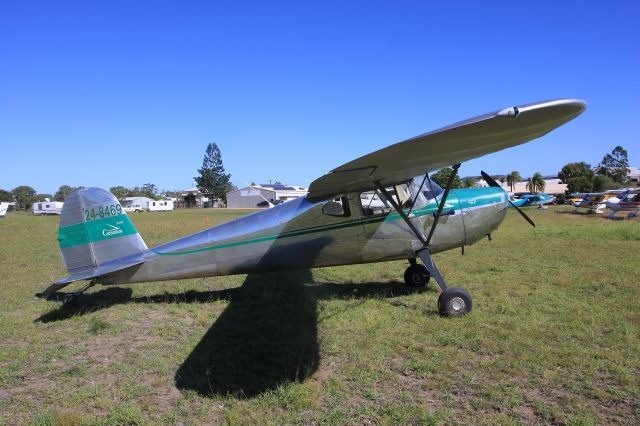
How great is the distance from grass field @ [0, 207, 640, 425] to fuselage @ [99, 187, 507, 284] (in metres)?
0.75

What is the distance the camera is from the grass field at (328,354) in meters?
3.59

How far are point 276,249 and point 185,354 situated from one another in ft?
7.52

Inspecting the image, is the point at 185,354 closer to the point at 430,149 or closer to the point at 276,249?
the point at 276,249

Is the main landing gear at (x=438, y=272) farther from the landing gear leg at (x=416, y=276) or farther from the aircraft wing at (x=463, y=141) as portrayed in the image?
the landing gear leg at (x=416, y=276)

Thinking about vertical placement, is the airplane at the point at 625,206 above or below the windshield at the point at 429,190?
below

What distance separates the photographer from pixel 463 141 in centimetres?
383

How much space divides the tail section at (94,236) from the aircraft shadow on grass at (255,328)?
0.89 m

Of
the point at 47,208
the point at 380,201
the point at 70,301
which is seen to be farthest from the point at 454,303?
the point at 47,208

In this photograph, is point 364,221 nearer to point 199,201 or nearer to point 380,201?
point 380,201

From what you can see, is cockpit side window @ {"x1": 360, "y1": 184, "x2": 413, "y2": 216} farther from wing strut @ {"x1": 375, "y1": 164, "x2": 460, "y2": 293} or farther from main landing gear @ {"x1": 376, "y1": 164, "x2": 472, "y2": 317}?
wing strut @ {"x1": 375, "y1": 164, "x2": 460, "y2": 293}

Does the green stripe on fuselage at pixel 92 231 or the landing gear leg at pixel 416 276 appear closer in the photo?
the green stripe on fuselage at pixel 92 231

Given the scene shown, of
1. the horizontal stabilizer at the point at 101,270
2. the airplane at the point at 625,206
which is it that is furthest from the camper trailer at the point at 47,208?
the airplane at the point at 625,206

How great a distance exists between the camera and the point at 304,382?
4109 mm

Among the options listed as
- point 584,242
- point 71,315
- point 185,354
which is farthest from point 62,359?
point 584,242
